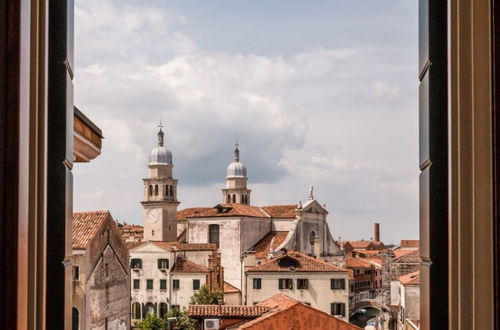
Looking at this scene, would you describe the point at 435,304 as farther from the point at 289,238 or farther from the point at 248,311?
the point at 289,238

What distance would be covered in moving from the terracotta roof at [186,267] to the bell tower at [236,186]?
12478 mm

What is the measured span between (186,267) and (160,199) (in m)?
8.35

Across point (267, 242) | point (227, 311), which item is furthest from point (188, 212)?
point (227, 311)

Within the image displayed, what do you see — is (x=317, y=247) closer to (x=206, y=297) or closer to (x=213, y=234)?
(x=213, y=234)

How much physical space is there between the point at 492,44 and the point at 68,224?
0.82 m

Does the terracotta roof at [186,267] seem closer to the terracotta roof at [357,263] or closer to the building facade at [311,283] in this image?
the building facade at [311,283]

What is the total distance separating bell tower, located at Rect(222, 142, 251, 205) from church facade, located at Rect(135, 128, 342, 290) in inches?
138

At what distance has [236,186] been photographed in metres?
43.8

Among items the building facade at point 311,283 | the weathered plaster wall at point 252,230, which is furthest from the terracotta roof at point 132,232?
the building facade at point 311,283

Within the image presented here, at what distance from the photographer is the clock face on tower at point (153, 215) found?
38250 millimetres

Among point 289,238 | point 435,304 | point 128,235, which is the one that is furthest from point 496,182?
point 128,235

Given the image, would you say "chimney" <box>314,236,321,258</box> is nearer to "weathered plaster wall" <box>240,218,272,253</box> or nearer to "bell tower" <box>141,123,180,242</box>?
"weathered plaster wall" <box>240,218,272,253</box>

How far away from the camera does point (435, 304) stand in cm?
127

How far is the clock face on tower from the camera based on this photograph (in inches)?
1506
